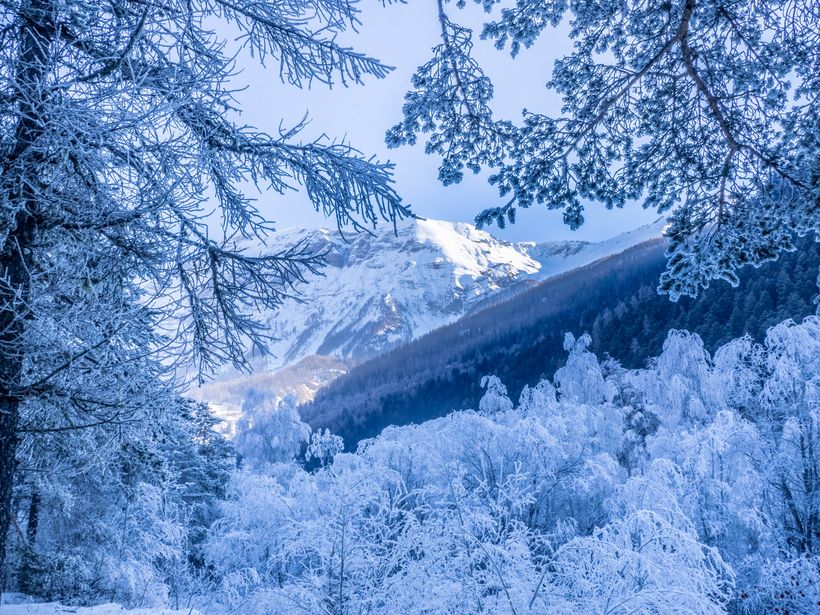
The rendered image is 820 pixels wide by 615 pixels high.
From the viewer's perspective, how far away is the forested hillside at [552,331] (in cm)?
4181

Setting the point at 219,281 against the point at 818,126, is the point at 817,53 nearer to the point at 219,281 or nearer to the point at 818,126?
the point at 818,126

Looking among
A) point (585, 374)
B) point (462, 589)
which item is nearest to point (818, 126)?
point (462, 589)

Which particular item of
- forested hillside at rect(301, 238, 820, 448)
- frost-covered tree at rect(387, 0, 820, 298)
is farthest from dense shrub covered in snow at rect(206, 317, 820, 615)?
forested hillside at rect(301, 238, 820, 448)

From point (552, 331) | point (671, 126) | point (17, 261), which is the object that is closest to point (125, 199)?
point (17, 261)

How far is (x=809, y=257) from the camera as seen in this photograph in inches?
1641

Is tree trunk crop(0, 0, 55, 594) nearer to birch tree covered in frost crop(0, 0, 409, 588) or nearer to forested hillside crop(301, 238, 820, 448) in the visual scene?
birch tree covered in frost crop(0, 0, 409, 588)

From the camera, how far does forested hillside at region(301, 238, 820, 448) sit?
41812mm

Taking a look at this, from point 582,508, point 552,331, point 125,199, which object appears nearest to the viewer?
point 125,199

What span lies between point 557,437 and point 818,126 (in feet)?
39.6

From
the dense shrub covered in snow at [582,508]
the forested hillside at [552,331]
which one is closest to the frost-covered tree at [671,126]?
the dense shrub covered in snow at [582,508]

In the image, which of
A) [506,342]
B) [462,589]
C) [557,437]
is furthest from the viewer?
[506,342]

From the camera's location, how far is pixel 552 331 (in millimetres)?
63812

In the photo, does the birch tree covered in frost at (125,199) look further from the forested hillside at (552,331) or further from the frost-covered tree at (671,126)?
the forested hillside at (552,331)

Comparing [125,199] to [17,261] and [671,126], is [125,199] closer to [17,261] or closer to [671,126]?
[17,261]
